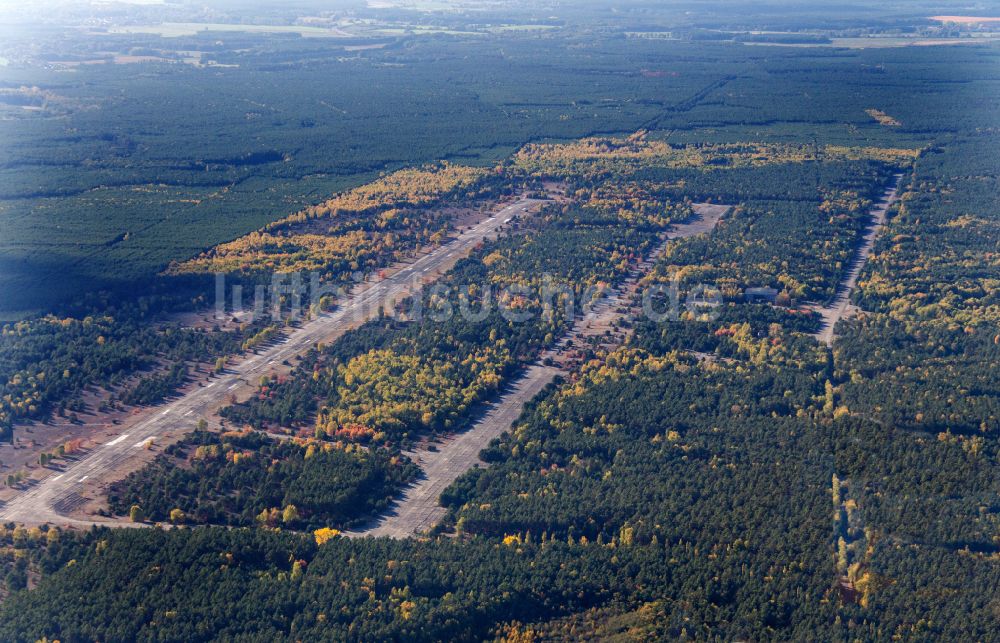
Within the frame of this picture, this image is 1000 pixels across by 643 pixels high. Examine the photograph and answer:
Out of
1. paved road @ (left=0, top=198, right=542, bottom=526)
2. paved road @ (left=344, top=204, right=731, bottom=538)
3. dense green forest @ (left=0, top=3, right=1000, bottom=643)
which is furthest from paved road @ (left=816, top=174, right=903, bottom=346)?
paved road @ (left=0, top=198, right=542, bottom=526)

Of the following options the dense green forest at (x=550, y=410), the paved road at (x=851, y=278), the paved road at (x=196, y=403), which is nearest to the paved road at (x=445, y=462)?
the dense green forest at (x=550, y=410)

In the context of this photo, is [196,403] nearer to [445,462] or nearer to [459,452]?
[445,462]

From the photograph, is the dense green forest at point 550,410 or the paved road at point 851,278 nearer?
the dense green forest at point 550,410

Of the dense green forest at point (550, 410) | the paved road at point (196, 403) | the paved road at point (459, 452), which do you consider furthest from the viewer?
the paved road at point (196, 403)

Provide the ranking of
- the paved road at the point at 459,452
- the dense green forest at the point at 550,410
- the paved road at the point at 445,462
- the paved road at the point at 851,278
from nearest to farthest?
the dense green forest at the point at 550,410
the paved road at the point at 445,462
the paved road at the point at 459,452
the paved road at the point at 851,278

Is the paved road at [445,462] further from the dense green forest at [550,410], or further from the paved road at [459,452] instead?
the dense green forest at [550,410]

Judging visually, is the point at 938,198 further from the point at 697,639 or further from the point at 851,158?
the point at 697,639

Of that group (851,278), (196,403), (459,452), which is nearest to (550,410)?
(459,452)
